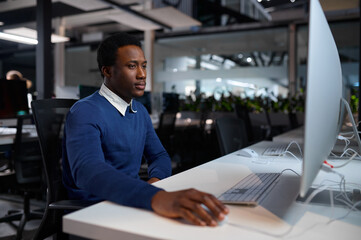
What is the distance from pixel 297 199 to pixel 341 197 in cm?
14

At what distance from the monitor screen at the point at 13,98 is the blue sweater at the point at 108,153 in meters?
2.42

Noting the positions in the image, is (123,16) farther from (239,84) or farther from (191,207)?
(191,207)

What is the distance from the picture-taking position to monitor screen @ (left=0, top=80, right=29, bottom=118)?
11.1ft

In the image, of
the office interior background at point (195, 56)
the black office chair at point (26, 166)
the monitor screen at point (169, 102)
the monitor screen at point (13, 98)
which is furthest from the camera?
the monitor screen at point (169, 102)

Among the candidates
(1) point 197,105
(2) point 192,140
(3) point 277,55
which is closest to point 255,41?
(3) point 277,55

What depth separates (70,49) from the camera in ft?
32.3

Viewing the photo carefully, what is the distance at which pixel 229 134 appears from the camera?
2.34 metres

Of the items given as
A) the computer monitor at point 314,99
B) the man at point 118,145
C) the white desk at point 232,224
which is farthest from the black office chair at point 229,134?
the computer monitor at point 314,99

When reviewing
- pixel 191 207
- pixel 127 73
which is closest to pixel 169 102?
pixel 127 73

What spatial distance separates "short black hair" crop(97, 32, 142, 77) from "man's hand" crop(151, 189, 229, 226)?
2.43ft

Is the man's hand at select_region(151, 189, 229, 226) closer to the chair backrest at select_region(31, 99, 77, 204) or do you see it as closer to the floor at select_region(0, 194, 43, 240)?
the chair backrest at select_region(31, 99, 77, 204)

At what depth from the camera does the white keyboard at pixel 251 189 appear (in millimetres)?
904

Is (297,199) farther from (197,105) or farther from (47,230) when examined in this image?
(197,105)

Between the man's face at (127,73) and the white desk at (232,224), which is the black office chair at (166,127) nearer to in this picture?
the man's face at (127,73)
